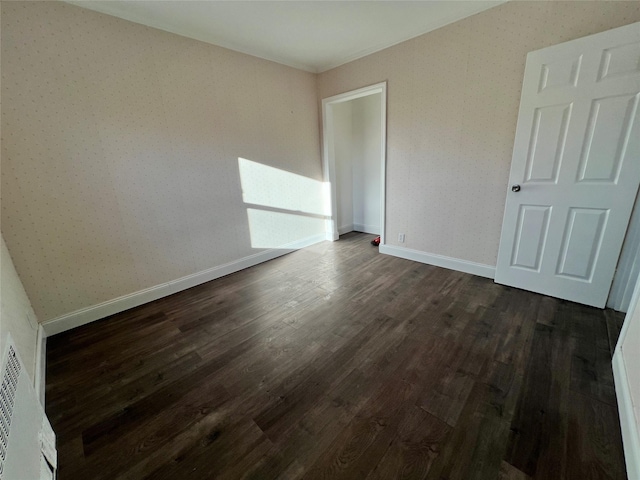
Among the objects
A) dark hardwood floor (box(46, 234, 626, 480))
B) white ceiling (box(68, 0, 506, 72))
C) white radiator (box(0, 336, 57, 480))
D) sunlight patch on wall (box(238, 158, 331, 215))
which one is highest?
white ceiling (box(68, 0, 506, 72))

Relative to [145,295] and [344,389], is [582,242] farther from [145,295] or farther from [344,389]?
[145,295]

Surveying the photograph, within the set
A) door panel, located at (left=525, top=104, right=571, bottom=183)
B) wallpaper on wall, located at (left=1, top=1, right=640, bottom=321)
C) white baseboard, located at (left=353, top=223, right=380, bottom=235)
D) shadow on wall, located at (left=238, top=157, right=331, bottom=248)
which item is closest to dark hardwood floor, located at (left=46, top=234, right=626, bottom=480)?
wallpaper on wall, located at (left=1, top=1, right=640, bottom=321)

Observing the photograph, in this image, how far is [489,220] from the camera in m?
2.71

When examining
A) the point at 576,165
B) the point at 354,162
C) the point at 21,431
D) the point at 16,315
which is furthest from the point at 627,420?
the point at 354,162

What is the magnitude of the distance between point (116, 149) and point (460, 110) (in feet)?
10.6

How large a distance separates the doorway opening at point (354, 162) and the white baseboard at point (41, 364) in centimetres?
340

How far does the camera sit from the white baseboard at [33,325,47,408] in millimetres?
1548

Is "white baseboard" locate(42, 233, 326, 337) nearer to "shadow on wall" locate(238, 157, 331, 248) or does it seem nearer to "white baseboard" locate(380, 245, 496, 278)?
"shadow on wall" locate(238, 157, 331, 248)

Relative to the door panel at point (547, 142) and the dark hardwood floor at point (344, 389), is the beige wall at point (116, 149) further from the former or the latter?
the door panel at point (547, 142)

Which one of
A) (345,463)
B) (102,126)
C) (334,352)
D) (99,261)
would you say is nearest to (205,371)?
(334,352)

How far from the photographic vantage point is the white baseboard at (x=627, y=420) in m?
1.06

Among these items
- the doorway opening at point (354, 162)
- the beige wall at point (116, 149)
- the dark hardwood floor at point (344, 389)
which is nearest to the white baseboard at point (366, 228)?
the doorway opening at point (354, 162)

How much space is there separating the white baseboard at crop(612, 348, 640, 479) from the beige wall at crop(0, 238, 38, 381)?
8.68ft

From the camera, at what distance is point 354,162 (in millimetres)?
4746
